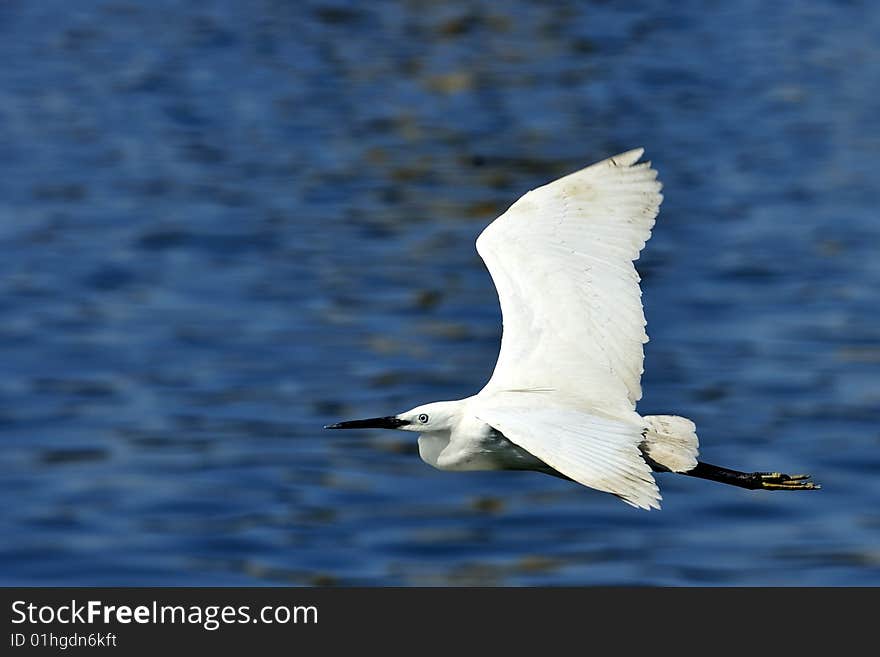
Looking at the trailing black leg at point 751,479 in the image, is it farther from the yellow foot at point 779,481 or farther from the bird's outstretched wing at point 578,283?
the bird's outstretched wing at point 578,283

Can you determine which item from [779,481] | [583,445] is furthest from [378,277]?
[583,445]

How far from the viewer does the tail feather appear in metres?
7.38

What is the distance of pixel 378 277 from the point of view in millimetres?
15586

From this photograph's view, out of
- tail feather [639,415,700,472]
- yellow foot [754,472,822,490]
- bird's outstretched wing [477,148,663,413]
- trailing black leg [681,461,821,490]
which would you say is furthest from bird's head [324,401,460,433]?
yellow foot [754,472,822,490]

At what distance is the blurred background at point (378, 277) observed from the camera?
10172mm

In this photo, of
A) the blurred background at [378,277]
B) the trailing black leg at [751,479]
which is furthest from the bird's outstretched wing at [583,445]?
the blurred background at [378,277]

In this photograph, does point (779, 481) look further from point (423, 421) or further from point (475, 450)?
point (423, 421)

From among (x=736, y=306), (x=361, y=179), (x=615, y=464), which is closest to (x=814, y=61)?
(x=361, y=179)

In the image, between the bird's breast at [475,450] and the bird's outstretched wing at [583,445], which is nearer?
the bird's outstretched wing at [583,445]

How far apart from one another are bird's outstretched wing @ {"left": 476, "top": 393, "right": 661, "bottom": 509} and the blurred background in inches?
119

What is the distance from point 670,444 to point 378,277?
27.4ft

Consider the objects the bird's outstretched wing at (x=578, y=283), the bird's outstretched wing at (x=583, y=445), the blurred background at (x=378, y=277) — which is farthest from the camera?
the blurred background at (x=378, y=277)

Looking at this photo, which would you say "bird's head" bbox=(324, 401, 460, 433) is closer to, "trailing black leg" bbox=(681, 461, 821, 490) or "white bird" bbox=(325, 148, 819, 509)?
"white bird" bbox=(325, 148, 819, 509)

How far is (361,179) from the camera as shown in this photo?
774 inches
